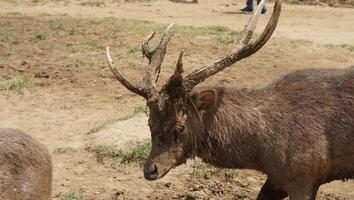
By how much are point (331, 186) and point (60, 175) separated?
332 centimetres

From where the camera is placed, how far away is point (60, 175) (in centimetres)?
785

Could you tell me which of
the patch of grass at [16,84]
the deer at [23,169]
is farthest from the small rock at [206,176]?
the patch of grass at [16,84]

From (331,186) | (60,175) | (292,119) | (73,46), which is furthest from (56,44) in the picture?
(292,119)

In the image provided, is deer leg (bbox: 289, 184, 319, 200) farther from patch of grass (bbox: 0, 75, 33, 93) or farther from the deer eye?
patch of grass (bbox: 0, 75, 33, 93)

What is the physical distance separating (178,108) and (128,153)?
8.23 ft

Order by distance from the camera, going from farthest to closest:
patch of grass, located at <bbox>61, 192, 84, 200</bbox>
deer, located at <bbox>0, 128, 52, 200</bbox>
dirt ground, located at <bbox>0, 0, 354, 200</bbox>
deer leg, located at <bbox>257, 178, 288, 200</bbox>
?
dirt ground, located at <bbox>0, 0, 354, 200</bbox> → patch of grass, located at <bbox>61, 192, 84, 200</bbox> → deer leg, located at <bbox>257, 178, 288, 200</bbox> → deer, located at <bbox>0, 128, 52, 200</bbox>

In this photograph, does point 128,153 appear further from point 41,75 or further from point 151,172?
point 41,75

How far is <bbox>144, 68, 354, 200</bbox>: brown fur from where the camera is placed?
5691mm

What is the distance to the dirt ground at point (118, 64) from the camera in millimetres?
7578

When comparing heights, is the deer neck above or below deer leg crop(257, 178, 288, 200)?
above

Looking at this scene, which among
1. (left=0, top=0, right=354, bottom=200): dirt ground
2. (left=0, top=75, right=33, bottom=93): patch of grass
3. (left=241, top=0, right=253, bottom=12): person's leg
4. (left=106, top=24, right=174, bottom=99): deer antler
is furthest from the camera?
(left=241, top=0, right=253, bottom=12): person's leg

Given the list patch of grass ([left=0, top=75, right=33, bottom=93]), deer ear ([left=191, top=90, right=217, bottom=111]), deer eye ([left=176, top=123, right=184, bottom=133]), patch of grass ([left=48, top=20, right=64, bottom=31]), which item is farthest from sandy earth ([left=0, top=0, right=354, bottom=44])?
deer eye ([left=176, top=123, right=184, bottom=133])

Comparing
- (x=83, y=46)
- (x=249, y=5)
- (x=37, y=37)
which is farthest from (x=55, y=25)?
(x=249, y=5)

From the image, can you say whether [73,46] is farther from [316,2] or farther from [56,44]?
[316,2]
